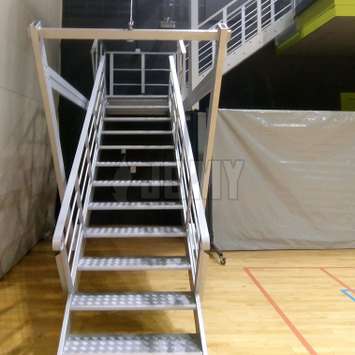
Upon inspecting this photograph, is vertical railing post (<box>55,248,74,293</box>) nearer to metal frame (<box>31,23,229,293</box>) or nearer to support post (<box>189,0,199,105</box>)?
metal frame (<box>31,23,229,293</box>)

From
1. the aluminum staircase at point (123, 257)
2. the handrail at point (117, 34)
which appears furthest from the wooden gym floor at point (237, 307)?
the handrail at point (117, 34)

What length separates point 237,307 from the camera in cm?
271

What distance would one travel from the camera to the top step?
407cm

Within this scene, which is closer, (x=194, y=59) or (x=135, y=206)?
(x=135, y=206)

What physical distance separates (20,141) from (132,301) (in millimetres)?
2091

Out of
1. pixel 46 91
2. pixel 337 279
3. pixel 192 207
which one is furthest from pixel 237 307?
pixel 46 91

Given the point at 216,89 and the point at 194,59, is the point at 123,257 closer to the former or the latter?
Answer: the point at 216,89

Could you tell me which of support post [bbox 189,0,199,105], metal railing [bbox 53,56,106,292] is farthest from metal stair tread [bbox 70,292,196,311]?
support post [bbox 189,0,199,105]

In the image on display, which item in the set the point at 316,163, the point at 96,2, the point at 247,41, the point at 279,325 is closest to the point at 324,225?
the point at 316,163

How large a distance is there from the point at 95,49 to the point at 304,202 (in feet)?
10.1

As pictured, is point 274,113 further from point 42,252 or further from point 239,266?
point 42,252

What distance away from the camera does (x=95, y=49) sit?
14.9 feet

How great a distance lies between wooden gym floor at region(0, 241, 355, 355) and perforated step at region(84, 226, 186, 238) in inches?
22.2

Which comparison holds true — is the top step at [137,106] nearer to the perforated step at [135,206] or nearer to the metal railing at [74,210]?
the metal railing at [74,210]
